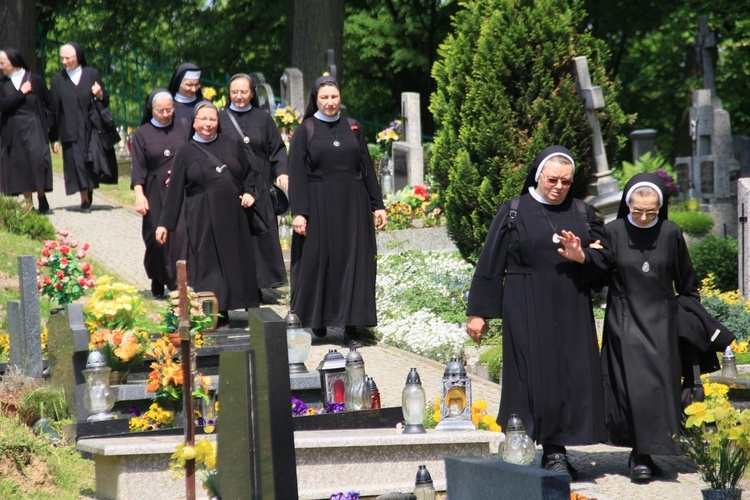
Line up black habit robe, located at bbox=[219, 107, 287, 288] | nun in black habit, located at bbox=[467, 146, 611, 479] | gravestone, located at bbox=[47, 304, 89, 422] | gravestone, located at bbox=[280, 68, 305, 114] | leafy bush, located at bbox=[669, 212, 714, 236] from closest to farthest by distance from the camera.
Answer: nun in black habit, located at bbox=[467, 146, 611, 479] → gravestone, located at bbox=[47, 304, 89, 422] → black habit robe, located at bbox=[219, 107, 287, 288] → gravestone, located at bbox=[280, 68, 305, 114] → leafy bush, located at bbox=[669, 212, 714, 236]

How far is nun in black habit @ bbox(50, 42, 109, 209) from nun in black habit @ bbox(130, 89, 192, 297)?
370 centimetres

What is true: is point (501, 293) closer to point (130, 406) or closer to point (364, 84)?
point (130, 406)

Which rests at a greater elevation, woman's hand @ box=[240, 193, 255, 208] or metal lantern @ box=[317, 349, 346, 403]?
woman's hand @ box=[240, 193, 255, 208]

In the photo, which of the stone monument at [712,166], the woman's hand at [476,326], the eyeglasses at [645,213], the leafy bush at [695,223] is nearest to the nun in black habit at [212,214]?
the woman's hand at [476,326]

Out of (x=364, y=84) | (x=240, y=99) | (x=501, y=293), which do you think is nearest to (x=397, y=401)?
(x=501, y=293)

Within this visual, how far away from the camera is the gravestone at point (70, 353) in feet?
24.5

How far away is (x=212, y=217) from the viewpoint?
988 centimetres

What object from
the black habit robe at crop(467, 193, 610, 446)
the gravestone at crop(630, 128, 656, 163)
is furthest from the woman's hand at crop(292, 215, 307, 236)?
the gravestone at crop(630, 128, 656, 163)

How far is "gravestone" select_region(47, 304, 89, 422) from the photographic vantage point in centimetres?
746

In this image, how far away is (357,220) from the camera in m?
10.1

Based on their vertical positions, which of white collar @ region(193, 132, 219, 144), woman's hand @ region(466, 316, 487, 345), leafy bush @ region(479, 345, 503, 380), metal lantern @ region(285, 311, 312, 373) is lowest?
leafy bush @ region(479, 345, 503, 380)

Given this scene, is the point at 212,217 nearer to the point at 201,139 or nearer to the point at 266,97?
the point at 201,139

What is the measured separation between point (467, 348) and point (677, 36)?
60.3 ft

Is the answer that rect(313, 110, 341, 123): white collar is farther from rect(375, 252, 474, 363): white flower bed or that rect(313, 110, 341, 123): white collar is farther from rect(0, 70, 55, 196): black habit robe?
rect(0, 70, 55, 196): black habit robe
